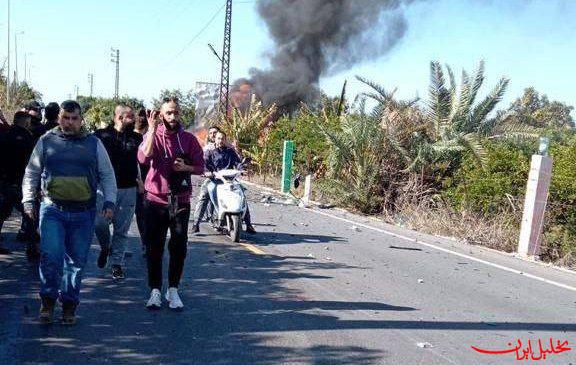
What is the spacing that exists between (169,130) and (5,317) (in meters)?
2.16

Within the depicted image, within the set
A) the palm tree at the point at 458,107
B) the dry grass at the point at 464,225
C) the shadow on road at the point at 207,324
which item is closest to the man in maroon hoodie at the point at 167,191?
the shadow on road at the point at 207,324

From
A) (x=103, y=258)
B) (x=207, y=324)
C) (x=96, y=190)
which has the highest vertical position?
(x=96, y=190)

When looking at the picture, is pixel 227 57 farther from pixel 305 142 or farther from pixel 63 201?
pixel 63 201

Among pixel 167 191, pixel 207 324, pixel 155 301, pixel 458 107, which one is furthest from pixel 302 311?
pixel 458 107

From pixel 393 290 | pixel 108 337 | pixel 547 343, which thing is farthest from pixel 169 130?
pixel 547 343

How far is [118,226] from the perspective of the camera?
686 centimetres

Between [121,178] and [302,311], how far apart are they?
2.62 meters

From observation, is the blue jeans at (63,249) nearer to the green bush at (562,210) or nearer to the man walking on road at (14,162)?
the man walking on road at (14,162)

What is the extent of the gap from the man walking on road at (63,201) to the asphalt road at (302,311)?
0.35 metres

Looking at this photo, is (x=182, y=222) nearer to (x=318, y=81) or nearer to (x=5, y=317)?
(x=5, y=317)

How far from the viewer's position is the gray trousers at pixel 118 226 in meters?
6.77

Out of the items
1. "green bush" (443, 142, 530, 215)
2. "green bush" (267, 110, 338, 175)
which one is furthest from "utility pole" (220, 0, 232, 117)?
"green bush" (443, 142, 530, 215)

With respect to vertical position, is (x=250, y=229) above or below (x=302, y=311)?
above

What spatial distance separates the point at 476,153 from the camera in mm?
13148
